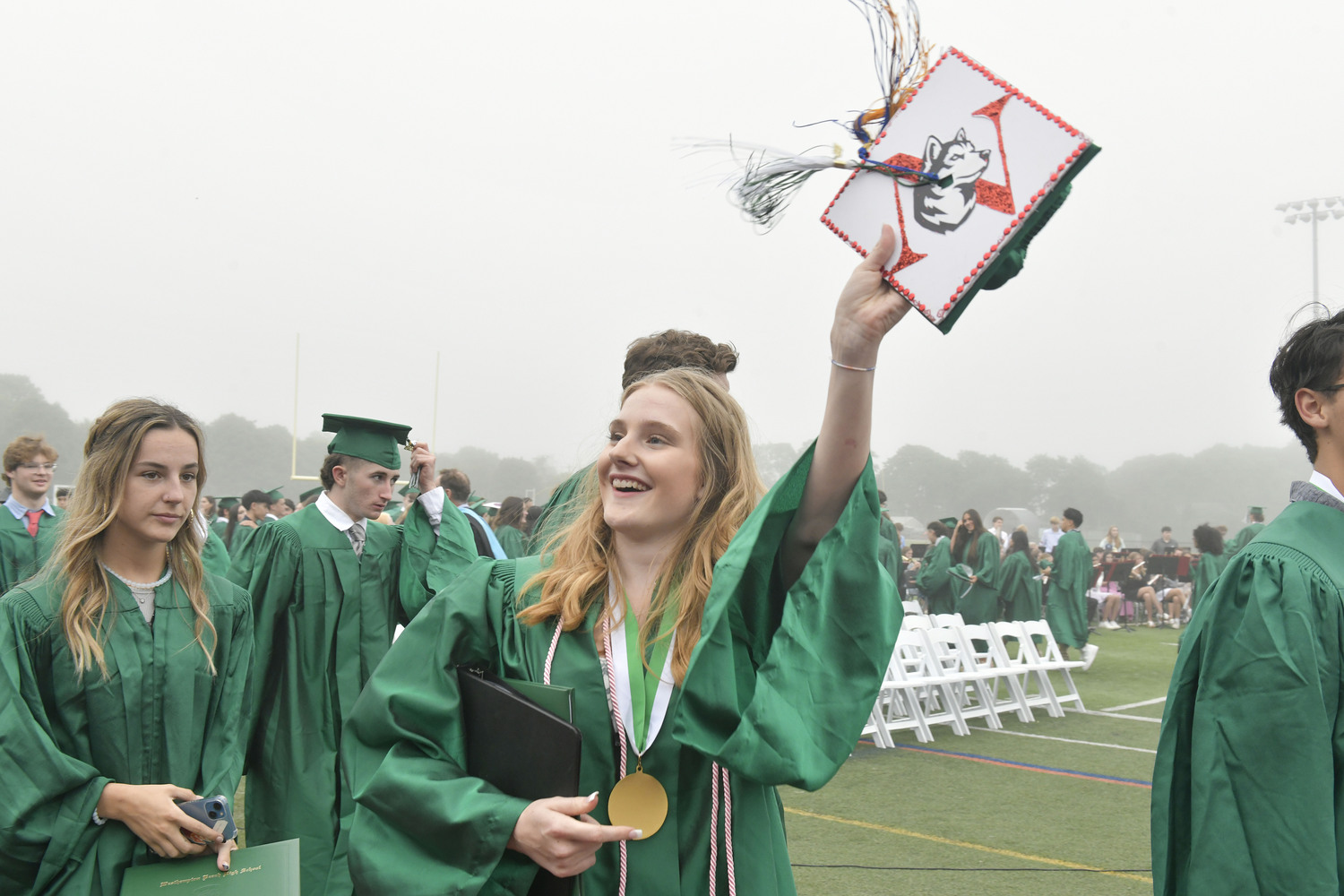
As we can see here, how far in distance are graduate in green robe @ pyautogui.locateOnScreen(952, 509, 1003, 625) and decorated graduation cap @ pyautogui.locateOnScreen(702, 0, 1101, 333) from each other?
12.2 m

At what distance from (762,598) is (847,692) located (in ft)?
0.72

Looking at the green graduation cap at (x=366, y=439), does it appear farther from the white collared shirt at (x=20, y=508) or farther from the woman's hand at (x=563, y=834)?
the woman's hand at (x=563, y=834)

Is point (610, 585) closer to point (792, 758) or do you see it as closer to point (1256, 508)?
point (792, 758)

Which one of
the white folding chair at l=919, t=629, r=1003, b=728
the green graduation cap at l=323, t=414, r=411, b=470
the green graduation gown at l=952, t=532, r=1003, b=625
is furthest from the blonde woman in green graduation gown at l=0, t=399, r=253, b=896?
the green graduation gown at l=952, t=532, r=1003, b=625

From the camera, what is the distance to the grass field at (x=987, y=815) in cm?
502

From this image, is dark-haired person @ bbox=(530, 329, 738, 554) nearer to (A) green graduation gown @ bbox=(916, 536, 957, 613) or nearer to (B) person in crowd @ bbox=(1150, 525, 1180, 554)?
(A) green graduation gown @ bbox=(916, 536, 957, 613)

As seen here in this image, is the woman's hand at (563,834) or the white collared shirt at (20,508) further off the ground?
the woman's hand at (563,834)

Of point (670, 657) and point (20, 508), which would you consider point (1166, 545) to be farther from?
point (670, 657)

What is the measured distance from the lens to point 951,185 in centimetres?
152

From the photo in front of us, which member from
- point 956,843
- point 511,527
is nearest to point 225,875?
point 956,843

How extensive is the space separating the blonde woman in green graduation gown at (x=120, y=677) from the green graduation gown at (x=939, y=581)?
37.9 feet

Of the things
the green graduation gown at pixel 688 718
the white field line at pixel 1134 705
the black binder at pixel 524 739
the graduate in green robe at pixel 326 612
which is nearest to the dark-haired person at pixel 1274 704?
the green graduation gown at pixel 688 718

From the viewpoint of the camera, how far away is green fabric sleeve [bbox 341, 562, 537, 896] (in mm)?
1658

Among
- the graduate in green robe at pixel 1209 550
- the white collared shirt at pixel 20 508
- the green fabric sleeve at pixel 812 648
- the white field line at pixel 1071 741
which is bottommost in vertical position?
the white field line at pixel 1071 741
